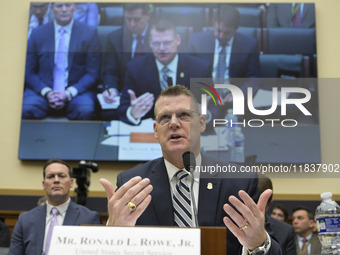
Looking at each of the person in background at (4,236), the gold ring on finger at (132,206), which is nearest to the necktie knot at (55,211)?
the person in background at (4,236)

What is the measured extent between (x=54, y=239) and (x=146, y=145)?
16.1 ft

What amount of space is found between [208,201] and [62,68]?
4847mm

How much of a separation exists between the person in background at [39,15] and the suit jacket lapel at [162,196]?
5001 millimetres

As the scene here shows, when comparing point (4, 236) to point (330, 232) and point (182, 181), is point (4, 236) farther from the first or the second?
point (330, 232)

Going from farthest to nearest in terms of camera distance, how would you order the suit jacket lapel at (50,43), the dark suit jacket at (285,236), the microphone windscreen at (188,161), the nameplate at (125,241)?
1. the suit jacket lapel at (50,43)
2. the dark suit jacket at (285,236)
3. the microphone windscreen at (188,161)
4. the nameplate at (125,241)

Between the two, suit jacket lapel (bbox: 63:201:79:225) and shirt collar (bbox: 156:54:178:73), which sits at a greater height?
shirt collar (bbox: 156:54:178:73)

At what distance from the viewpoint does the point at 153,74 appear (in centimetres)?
632

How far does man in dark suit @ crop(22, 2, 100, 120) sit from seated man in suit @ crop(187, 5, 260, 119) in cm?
141

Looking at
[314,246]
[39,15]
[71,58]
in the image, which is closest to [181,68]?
[71,58]

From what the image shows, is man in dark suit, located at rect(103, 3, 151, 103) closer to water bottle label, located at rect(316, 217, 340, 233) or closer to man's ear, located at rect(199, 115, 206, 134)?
man's ear, located at rect(199, 115, 206, 134)

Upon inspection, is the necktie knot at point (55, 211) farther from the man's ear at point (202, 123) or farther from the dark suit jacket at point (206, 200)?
the man's ear at point (202, 123)

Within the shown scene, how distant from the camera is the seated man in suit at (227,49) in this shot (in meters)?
6.29

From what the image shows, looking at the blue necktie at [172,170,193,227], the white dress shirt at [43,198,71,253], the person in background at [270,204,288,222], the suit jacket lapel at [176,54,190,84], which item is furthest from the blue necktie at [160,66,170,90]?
the blue necktie at [172,170,193,227]

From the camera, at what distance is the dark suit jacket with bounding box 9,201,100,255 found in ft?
10.9
